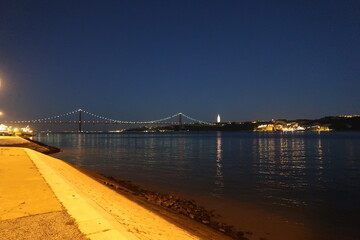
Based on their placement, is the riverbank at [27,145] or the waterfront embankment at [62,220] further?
the riverbank at [27,145]

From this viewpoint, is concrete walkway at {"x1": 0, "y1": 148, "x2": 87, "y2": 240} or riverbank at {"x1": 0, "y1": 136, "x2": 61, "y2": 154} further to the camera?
riverbank at {"x1": 0, "y1": 136, "x2": 61, "y2": 154}

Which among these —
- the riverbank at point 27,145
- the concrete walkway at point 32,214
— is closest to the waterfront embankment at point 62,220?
the concrete walkway at point 32,214

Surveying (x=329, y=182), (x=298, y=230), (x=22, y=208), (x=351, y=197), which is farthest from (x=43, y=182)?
(x=329, y=182)

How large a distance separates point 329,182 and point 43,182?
14915 mm

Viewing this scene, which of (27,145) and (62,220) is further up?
(62,220)

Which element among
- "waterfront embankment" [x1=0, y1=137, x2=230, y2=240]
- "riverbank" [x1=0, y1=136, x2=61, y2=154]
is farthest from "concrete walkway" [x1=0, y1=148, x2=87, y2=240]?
"riverbank" [x1=0, y1=136, x2=61, y2=154]

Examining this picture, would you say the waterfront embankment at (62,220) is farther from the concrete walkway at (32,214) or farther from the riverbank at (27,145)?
the riverbank at (27,145)

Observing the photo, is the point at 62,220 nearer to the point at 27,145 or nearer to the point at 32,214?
the point at 32,214

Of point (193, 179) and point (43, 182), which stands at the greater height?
point (43, 182)

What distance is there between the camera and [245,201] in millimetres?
11641

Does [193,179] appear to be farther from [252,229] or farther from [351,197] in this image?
[252,229]

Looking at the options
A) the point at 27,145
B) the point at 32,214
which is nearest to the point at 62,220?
the point at 32,214

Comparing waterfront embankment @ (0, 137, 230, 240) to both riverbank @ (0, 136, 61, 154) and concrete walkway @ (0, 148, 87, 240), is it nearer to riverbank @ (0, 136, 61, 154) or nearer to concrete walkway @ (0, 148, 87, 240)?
concrete walkway @ (0, 148, 87, 240)

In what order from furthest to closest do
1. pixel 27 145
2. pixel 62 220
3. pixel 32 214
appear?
pixel 27 145, pixel 32 214, pixel 62 220
